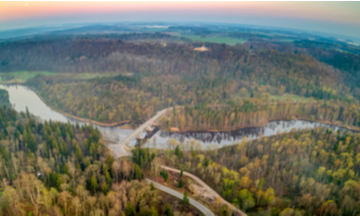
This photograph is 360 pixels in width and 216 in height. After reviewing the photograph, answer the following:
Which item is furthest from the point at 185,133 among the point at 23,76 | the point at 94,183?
the point at 23,76

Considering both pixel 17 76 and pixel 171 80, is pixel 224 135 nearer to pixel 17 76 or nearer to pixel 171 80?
pixel 171 80

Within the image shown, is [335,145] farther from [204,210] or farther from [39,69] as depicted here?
[39,69]

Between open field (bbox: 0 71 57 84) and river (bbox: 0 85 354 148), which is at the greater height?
open field (bbox: 0 71 57 84)

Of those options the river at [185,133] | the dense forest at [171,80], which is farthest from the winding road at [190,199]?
the dense forest at [171,80]

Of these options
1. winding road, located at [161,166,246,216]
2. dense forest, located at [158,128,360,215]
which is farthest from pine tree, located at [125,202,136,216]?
dense forest, located at [158,128,360,215]

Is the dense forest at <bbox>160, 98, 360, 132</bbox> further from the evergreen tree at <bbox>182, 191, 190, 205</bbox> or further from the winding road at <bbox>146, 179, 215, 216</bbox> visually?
the evergreen tree at <bbox>182, 191, 190, 205</bbox>
